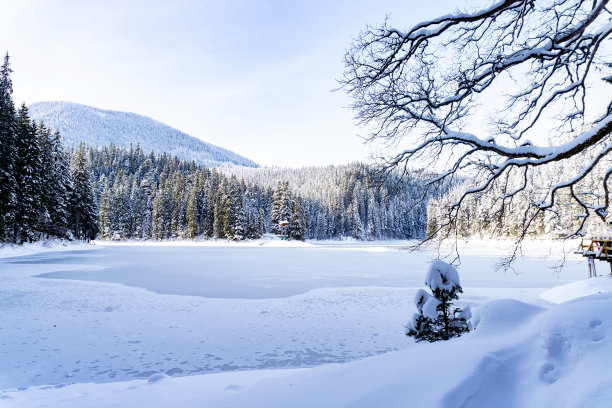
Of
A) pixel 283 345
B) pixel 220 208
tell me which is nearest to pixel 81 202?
pixel 220 208

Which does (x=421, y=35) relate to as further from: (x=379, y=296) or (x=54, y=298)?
(x=54, y=298)

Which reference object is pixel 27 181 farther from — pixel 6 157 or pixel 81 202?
pixel 81 202

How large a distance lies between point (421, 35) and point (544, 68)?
7.70 feet

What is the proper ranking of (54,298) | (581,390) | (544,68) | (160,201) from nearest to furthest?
(581,390), (544,68), (54,298), (160,201)

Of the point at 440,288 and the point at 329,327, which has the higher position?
the point at 440,288

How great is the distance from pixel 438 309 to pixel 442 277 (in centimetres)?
55

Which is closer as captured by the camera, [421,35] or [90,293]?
[421,35]

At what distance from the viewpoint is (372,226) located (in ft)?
326

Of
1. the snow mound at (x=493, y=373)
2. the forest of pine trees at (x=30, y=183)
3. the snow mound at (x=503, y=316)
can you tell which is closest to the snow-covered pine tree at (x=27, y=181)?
the forest of pine trees at (x=30, y=183)

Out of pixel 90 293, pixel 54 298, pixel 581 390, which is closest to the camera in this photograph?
pixel 581 390

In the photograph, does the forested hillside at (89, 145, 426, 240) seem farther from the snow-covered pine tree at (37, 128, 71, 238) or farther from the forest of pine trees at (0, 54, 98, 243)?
the snow-covered pine tree at (37, 128, 71, 238)

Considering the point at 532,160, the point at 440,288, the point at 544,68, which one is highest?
the point at 544,68

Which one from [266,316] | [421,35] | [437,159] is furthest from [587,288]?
[421,35]

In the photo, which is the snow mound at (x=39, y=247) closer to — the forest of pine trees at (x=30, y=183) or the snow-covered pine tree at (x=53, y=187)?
the forest of pine trees at (x=30, y=183)
